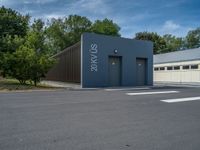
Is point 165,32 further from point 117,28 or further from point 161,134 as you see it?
point 161,134

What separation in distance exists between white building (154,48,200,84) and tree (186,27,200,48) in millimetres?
30882

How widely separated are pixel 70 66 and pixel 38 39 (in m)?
3.89

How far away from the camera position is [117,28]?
178ft

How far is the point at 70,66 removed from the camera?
22078mm

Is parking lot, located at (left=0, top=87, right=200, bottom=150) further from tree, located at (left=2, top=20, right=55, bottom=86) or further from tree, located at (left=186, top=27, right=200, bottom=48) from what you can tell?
tree, located at (left=186, top=27, right=200, bottom=48)

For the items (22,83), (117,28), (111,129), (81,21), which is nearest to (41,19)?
(81,21)

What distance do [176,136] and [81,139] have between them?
6.01 ft

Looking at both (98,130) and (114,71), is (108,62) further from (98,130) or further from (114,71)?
(98,130)

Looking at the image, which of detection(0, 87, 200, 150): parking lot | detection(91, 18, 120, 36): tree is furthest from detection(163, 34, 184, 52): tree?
detection(0, 87, 200, 150): parking lot

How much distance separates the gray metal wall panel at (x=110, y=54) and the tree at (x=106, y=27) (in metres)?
31.0

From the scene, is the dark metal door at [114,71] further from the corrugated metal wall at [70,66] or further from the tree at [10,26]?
the tree at [10,26]

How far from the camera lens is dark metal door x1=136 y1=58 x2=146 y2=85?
69.5 feet

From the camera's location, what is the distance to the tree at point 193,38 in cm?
5888

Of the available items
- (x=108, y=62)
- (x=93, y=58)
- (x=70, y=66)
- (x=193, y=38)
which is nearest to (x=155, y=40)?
(x=193, y=38)
